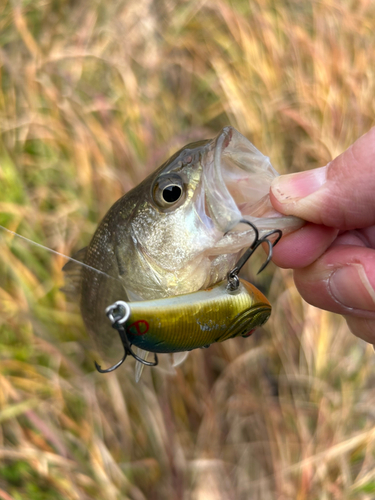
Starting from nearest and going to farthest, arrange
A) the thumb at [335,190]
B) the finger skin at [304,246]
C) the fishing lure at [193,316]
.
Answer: the fishing lure at [193,316], the thumb at [335,190], the finger skin at [304,246]

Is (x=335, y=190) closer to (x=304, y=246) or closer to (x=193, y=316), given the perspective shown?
(x=304, y=246)

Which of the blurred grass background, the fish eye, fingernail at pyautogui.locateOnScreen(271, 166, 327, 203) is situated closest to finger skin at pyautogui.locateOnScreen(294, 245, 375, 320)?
fingernail at pyautogui.locateOnScreen(271, 166, 327, 203)

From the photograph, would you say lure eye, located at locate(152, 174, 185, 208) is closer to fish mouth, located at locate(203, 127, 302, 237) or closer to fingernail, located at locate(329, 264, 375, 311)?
fish mouth, located at locate(203, 127, 302, 237)

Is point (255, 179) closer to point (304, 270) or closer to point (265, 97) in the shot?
point (304, 270)

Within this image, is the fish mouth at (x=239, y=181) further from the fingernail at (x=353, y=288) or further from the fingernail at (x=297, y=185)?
the fingernail at (x=353, y=288)

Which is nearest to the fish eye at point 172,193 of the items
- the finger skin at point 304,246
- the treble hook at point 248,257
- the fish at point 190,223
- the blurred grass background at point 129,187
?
the fish at point 190,223

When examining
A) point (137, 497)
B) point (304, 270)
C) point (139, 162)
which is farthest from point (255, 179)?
point (137, 497)
